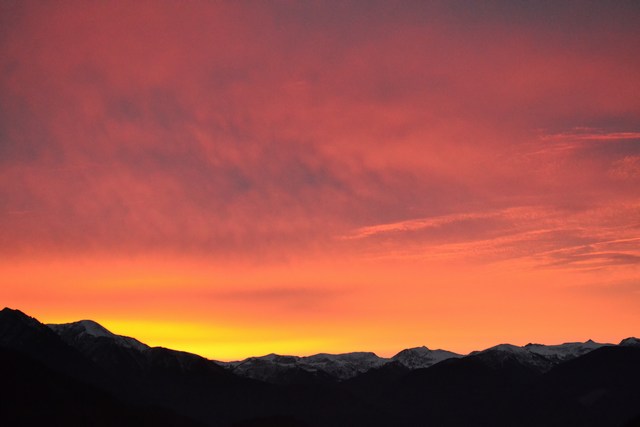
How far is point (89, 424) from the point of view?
193125mm

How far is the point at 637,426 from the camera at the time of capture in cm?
17200

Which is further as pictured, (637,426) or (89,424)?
(89,424)

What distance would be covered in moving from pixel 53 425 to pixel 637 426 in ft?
471

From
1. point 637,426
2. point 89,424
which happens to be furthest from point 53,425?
point 637,426

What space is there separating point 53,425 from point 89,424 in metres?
9.91

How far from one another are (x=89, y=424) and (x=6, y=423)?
811 inches

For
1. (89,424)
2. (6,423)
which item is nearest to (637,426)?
(89,424)

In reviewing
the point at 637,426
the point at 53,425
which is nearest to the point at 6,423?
the point at 53,425

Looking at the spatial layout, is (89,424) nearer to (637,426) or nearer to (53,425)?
(53,425)

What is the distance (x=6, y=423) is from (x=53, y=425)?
11.2m

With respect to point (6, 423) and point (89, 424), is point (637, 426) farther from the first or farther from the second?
point (6, 423)

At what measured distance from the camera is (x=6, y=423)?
183 metres

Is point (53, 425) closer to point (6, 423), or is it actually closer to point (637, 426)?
point (6, 423)
